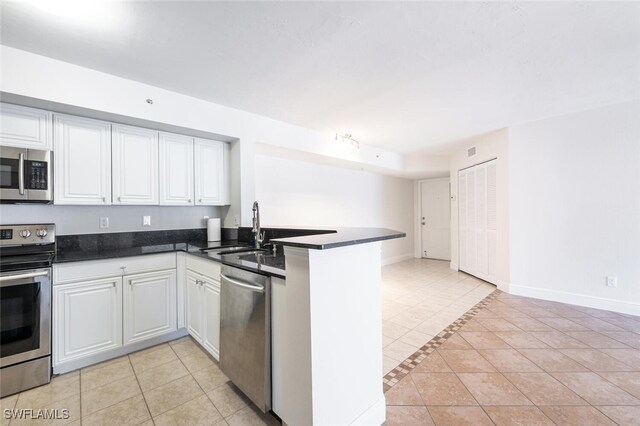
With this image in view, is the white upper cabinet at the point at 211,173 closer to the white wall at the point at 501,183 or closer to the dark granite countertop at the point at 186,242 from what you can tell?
the dark granite countertop at the point at 186,242

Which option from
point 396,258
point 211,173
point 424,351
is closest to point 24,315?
point 211,173

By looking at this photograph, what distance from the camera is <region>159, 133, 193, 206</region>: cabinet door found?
2850 millimetres

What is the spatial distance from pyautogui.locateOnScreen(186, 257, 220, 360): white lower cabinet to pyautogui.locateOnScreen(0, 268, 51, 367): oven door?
0.96 meters

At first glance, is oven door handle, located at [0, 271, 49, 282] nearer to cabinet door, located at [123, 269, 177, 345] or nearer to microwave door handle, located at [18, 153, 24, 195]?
cabinet door, located at [123, 269, 177, 345]

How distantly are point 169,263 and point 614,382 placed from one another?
366 centimetres

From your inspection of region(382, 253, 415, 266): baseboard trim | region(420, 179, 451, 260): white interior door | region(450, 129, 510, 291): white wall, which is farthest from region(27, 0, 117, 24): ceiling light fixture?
region(420, 179, 451, 260): white interior door

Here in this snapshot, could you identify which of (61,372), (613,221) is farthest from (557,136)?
(61,372)

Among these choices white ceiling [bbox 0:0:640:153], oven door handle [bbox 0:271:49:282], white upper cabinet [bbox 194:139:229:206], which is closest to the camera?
white ceiling [bbox 0:0:640:153]

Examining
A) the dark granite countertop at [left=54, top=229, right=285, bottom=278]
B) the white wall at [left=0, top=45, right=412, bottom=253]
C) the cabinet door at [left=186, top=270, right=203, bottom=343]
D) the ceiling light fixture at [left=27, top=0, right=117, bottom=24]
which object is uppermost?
the ceiling light fixture at [left=27, top=0, right=117, bottom=24]

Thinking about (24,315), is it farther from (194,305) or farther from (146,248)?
(194,305)

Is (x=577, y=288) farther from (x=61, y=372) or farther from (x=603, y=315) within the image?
(x=61, y=372)

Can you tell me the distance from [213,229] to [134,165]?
1085mm

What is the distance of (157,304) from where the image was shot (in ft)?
8.11

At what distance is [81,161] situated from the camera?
93.9 inches
